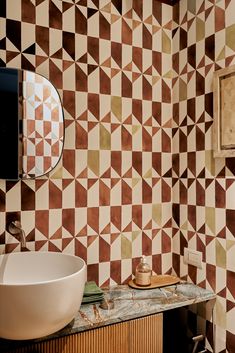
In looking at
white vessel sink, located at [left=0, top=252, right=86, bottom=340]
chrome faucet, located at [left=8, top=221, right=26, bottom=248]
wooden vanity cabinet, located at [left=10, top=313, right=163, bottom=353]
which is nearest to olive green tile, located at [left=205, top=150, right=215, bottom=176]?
wooden vanity cabinet, located at [left=10, top=313, right=163, bottom=353]

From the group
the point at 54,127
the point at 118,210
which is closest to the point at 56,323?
the point at 118,210

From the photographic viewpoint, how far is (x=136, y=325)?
4.85ft

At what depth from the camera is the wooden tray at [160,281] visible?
179 cm

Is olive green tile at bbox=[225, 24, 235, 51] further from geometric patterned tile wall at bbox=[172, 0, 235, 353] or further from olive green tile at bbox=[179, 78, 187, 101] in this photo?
olive green tile at bbox=[179, 78, 187, 101]

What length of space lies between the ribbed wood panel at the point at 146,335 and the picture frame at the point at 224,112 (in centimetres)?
88

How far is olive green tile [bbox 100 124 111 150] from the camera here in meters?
1.82

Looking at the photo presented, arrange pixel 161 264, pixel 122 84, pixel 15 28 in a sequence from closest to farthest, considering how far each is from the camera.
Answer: pixel 15 28 → pixel 122 84 → pixel 161 264

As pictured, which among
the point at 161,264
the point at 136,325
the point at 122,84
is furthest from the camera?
the point at 161,264

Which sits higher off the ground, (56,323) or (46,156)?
(46,156)

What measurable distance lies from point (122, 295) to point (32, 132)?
960 mm

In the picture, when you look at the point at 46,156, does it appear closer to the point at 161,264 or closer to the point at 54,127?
the point at 54,127

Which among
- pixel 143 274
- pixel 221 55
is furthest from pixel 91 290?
pixel 221 55

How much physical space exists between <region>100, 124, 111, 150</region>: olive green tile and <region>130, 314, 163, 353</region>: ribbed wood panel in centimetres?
91

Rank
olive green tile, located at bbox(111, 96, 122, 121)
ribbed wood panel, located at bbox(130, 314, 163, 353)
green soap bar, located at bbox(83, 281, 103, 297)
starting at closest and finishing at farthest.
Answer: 1. ribbed wood panel, located at bbox(130, 314, 163, 353)
2. green soap bar, located at bbox(83, 281, 103, 297)
3. olive green tile, located at bbox(111, 96, 122, 121)
